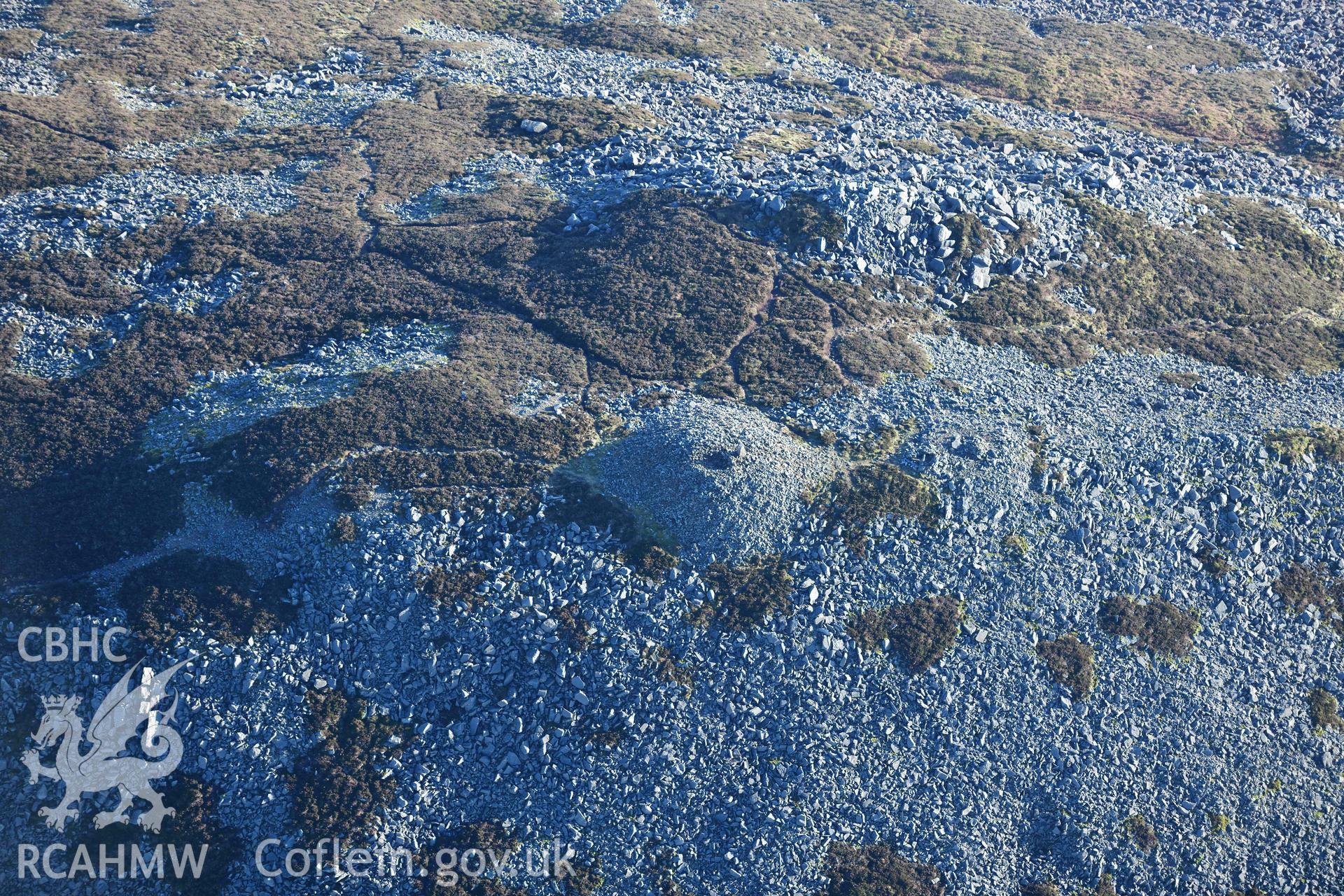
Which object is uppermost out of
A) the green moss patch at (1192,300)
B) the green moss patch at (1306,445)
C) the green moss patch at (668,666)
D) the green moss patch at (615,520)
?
the green moss patch at (1192,300)

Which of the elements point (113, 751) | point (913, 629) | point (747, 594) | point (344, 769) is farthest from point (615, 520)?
point (113, 751)

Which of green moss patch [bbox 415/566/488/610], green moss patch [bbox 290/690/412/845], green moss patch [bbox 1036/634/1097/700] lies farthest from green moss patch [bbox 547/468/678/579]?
green moss patch [bbox 1036/634/1097/700]

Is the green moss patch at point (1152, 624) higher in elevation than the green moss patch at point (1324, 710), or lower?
higher

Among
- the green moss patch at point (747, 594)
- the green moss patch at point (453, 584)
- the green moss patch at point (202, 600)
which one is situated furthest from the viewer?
the green moss patch at point (747, 594)

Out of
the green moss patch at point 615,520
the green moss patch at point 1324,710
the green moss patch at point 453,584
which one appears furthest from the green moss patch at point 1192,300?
the green moss patch at point 453,584

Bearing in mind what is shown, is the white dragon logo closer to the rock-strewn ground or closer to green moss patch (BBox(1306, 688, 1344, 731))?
the rock-strewn ground

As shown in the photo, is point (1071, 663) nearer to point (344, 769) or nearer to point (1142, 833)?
point (1142, 833)

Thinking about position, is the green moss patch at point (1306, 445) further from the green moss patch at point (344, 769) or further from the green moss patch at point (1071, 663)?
the green moss patch at point (344, 769)

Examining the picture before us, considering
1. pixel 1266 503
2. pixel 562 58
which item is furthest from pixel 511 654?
pixel 562 58

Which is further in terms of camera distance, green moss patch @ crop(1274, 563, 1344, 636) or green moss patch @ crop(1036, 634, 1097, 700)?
green moss patch @ crop(1274, 563, 1344, 636)
